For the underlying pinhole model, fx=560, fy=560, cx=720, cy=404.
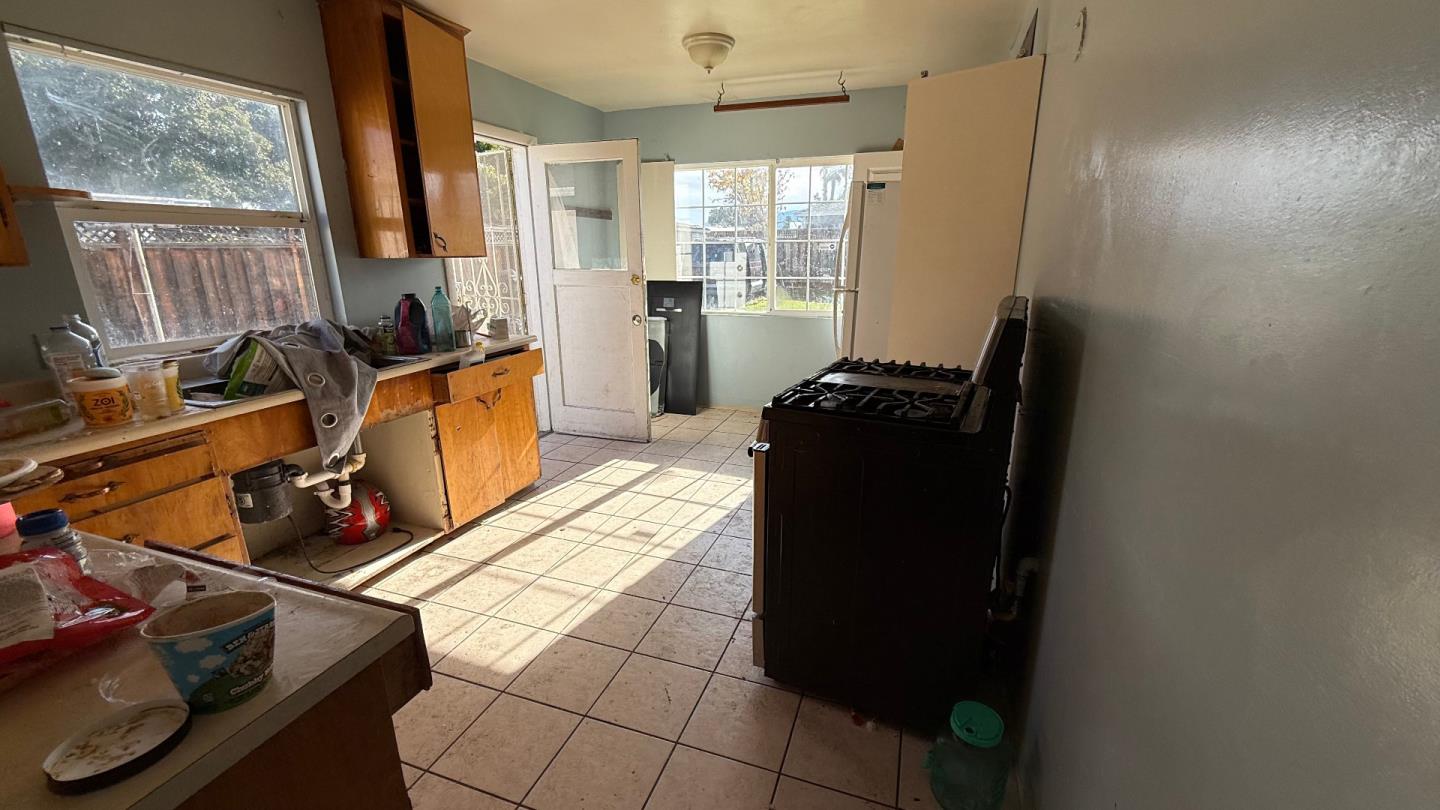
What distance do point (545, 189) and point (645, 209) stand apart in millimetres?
997

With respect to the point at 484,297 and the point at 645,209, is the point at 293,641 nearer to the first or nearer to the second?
the point at 484,297

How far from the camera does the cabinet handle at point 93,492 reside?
1.42 m

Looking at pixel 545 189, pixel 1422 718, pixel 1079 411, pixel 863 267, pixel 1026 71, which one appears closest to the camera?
pixel 1422 718

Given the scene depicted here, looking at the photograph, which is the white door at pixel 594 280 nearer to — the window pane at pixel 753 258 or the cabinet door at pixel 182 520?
the window pane at pixel 753 258

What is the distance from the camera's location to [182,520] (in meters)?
1.66

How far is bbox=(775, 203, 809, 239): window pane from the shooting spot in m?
4.42

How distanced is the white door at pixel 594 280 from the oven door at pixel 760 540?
2.42m

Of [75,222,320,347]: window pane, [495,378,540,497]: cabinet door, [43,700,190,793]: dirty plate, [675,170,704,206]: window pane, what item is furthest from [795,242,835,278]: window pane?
[43,700,190,793]: dirty plate

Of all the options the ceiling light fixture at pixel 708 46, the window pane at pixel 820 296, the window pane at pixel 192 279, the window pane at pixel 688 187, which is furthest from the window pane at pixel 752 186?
the window pane at pixel 192 279

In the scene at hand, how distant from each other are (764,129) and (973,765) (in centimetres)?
421

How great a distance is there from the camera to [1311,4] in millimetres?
513

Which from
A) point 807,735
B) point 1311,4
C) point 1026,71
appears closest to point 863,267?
point 1026,71

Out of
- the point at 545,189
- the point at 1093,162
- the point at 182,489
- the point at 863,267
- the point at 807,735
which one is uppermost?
the point at 545,189

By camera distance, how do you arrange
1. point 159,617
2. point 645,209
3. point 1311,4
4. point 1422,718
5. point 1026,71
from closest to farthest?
point 1422,718, point 1311,4, point 159,617, point 1026,71, point 645,209
